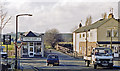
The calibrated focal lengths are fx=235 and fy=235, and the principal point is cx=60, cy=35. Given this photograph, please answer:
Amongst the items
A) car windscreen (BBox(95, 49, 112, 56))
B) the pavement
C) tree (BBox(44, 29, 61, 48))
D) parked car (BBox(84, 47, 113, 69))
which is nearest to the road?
the pavement

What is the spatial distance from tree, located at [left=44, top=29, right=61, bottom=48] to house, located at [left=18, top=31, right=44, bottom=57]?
3326 centimetres

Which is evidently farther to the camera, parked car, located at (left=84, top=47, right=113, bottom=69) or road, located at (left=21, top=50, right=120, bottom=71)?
parked car, located at (left=84, top=47, right=113, bottom=69)

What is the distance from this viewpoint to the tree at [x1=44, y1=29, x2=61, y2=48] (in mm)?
83619

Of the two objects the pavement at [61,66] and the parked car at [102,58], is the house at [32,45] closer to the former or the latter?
the pavement at [61,66]

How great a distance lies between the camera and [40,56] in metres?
49.9

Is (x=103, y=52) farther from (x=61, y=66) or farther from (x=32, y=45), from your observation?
(x=32, y=45)

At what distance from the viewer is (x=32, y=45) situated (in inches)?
1955

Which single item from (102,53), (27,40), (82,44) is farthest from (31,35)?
(102,53)

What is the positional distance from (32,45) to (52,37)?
113 ft

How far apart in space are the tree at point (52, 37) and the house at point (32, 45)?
3326cm

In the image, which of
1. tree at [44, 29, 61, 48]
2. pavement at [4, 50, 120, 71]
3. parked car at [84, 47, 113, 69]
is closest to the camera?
pavement at [4, 50, 120, 71]

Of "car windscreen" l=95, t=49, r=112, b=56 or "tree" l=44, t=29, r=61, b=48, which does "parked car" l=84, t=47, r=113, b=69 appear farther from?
"tree" l=44, t=29, r=61, b=48

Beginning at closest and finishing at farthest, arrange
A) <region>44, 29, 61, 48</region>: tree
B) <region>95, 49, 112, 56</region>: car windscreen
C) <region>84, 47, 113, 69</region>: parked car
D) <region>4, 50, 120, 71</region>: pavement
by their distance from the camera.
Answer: <region>4, 50, 120, 71</region>: pavement, <region>84, 47, 113, 69</region>: parked car, <region>95, 49, 112, 56</region>: car windscreen, <region>44, 29, 61, 48</region>: tree

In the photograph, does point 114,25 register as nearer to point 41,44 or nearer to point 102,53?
point 41,44
